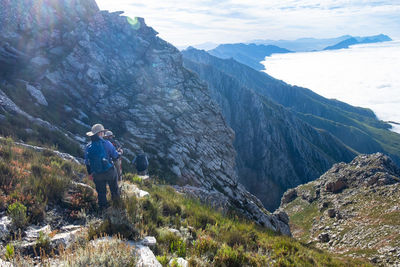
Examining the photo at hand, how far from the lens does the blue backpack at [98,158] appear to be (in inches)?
264

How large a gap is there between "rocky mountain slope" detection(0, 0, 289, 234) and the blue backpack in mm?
8627

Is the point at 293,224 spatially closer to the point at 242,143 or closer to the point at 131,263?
the point at 131,263

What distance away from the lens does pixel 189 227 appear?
6.77 metres

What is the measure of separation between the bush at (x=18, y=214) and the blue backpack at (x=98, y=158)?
1.85 meters

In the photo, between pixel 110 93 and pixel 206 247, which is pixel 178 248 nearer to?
pixel 206 247

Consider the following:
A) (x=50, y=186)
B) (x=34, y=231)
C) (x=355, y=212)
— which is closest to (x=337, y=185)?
(x=355, y=212)

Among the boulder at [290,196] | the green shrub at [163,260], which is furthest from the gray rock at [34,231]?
the boulder at [290,196]

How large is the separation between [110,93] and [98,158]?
22623 millimetres

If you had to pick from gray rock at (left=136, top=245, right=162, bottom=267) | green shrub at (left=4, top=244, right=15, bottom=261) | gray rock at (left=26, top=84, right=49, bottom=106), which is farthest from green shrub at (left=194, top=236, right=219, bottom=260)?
gray rock at (left=26, top=84, right=49, bottom=106)

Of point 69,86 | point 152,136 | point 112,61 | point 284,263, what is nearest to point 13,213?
point 284,263

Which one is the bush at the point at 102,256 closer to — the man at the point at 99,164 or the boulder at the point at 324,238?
the man at the point at 99,164

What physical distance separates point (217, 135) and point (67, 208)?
94.7 ft

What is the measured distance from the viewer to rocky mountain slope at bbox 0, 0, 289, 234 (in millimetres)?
19188

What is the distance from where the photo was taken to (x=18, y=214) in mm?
5285
